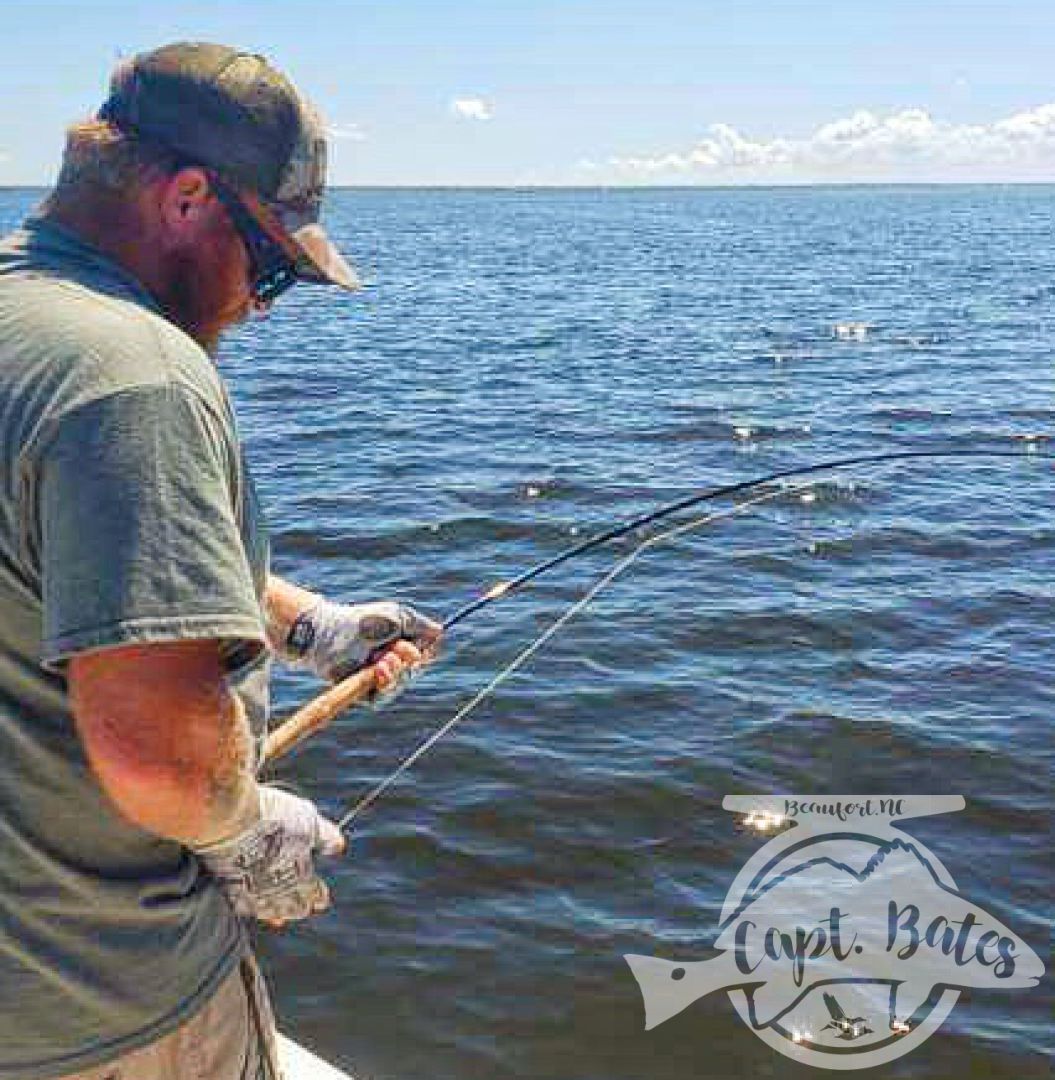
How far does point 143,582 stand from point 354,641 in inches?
78.7

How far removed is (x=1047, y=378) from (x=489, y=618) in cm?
1549

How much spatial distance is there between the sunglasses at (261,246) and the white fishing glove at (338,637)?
1.39m

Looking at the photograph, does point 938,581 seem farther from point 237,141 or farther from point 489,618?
point 237,141

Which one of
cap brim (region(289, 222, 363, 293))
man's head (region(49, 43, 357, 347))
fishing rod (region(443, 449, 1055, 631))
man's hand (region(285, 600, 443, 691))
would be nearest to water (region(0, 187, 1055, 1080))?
fishing rod (region(443, 449, 1055, 631))

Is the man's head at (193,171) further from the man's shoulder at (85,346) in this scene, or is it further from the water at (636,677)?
the water at (636,677)

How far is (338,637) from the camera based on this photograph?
3.91 meters

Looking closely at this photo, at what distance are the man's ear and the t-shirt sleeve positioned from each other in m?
0.52

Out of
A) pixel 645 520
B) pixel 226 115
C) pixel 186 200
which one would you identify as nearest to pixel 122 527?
pixel 186 200

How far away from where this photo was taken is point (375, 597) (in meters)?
12.1

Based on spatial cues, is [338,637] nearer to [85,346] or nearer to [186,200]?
[186,200]

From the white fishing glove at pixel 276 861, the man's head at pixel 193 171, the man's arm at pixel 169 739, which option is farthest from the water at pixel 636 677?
the man's head at pixel 193 171

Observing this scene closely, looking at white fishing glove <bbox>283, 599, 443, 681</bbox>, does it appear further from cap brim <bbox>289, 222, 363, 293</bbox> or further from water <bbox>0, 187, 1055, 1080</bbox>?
water <bbox>0, 187, 1055, 1080</bbox>

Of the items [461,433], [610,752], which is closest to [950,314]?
[461,433]
